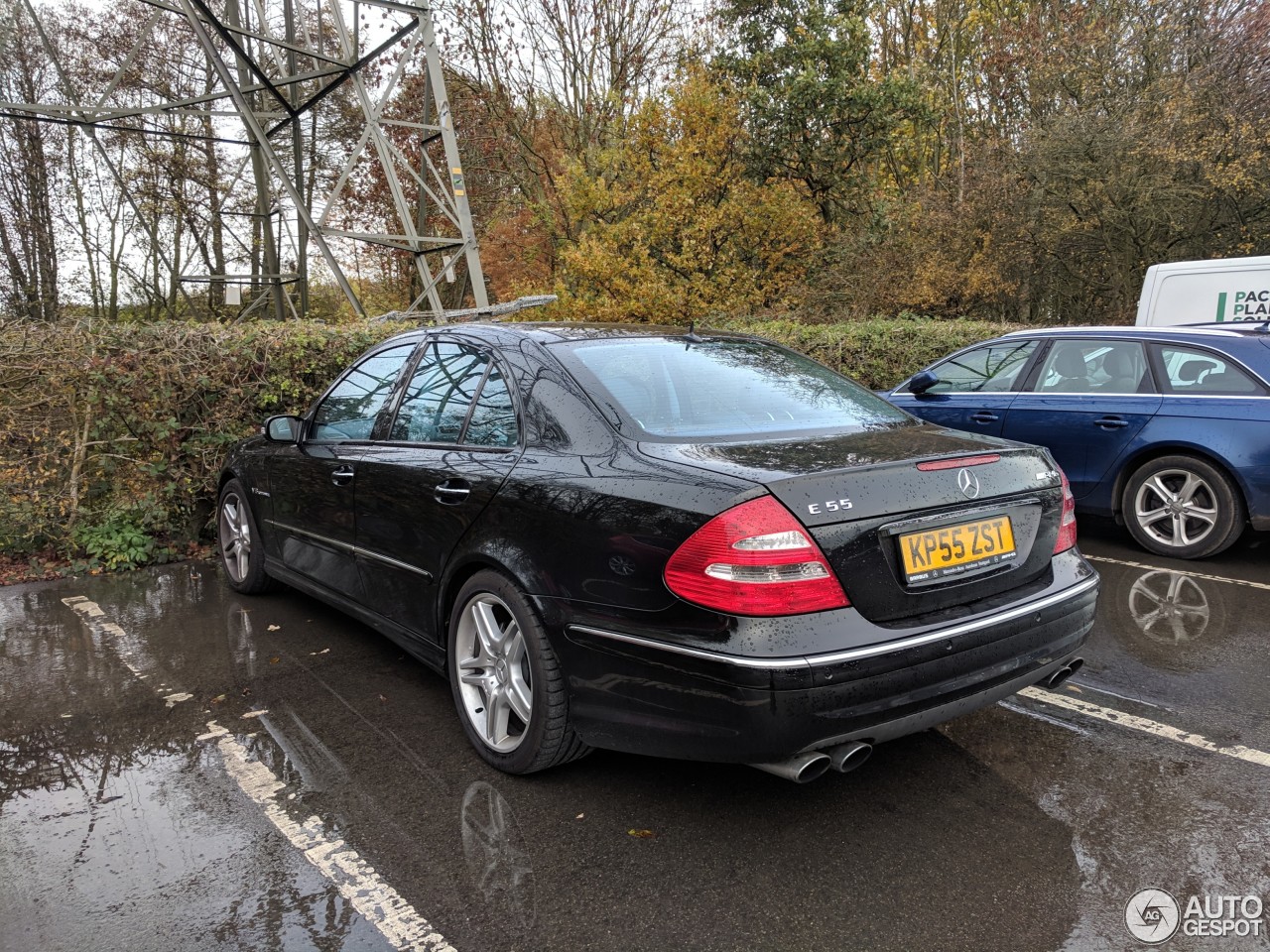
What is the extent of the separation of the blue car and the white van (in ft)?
9.21

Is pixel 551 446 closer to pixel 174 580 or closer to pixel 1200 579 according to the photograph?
pixel 174 580

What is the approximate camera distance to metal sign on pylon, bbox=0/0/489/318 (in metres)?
11.7

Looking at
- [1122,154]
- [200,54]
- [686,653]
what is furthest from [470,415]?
[200,54]

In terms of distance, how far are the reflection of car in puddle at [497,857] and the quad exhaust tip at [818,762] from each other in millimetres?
737

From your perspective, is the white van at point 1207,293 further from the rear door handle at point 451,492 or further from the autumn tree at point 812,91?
the autumn tree at point 812,91

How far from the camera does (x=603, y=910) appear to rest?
7.66 feet

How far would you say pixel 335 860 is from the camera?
2.57 metres

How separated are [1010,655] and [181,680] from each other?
3489 mm

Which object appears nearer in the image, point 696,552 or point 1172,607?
point 696,552

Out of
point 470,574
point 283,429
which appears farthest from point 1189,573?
point 283,429

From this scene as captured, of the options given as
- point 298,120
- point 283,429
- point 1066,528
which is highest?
point 298,120

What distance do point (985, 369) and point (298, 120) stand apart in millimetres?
13261

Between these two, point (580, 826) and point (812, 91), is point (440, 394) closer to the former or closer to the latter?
point (580, 826)

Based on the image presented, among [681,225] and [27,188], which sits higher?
[27,188]
